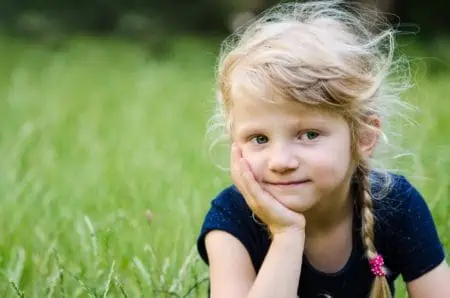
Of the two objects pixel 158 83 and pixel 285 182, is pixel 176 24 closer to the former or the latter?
pixel 158 83

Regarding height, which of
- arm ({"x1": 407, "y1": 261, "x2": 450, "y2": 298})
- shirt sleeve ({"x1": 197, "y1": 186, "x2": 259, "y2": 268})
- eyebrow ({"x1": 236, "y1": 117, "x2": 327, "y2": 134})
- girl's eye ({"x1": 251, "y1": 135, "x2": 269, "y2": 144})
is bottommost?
arm ({"x1": 407, "y1": 261, "x2": 450, "y2": 298})

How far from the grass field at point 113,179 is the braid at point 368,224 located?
0.47 meters

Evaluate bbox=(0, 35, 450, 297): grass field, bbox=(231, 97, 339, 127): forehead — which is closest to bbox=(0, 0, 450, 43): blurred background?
bbox=(0, 35, 450, 297): grass field

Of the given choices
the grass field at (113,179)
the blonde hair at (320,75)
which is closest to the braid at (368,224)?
the blonde hair at (320,75)

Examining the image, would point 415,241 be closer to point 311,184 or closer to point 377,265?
point 377,265

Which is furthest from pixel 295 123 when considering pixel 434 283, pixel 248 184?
pixel 434 283

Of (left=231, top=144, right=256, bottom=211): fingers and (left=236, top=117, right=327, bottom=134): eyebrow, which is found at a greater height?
(left=236, top=117, right=327, bottom=134): eyebrow

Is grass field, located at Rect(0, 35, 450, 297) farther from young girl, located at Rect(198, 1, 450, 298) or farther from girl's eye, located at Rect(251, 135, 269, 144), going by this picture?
girl's eye, located at Rect(251, 135, 269, 144)

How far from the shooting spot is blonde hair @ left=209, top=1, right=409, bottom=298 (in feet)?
7.04

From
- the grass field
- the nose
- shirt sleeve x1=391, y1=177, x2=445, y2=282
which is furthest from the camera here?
the grass field

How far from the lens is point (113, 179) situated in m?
4.06

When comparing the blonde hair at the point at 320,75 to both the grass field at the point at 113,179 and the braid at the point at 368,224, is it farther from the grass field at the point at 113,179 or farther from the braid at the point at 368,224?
the grass field at the point at 113,179

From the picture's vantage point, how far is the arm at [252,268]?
84.4 inches

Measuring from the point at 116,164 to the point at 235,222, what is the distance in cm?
209
